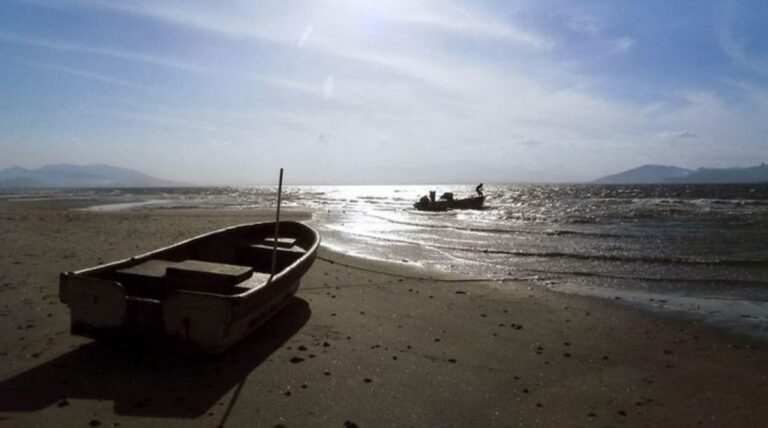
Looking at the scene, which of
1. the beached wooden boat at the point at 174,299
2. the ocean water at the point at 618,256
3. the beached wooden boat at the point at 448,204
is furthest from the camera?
the beached wooden boat at the point at 448,204

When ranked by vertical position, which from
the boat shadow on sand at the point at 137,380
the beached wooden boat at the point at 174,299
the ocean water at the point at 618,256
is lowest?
the boat shadow on sand at the point at 137,380

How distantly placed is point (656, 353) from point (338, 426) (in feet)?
14.7

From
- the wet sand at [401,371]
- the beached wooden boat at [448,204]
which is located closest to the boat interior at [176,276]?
the wet sand at [401,371]

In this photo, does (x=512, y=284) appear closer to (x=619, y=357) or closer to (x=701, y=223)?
(x=619, y=357)

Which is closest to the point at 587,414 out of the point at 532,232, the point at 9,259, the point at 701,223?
the point at 9,259

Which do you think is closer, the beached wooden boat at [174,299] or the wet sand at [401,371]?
the wet sand at [401,371]

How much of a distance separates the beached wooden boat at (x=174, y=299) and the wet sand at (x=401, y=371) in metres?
0.34

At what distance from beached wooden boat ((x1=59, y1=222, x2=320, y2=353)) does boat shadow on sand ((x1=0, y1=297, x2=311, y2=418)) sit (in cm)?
26

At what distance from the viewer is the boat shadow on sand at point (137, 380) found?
4.50 meters

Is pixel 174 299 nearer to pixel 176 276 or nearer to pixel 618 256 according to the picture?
pixel 176 276

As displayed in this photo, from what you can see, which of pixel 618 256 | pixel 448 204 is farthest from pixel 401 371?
pixel 448 204

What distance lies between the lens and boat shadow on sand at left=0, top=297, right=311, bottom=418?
450 cm

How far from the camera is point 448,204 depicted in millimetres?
41875

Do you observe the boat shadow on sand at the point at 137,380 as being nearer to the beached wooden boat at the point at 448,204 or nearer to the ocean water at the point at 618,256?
the ocean water at the point at 618,256
